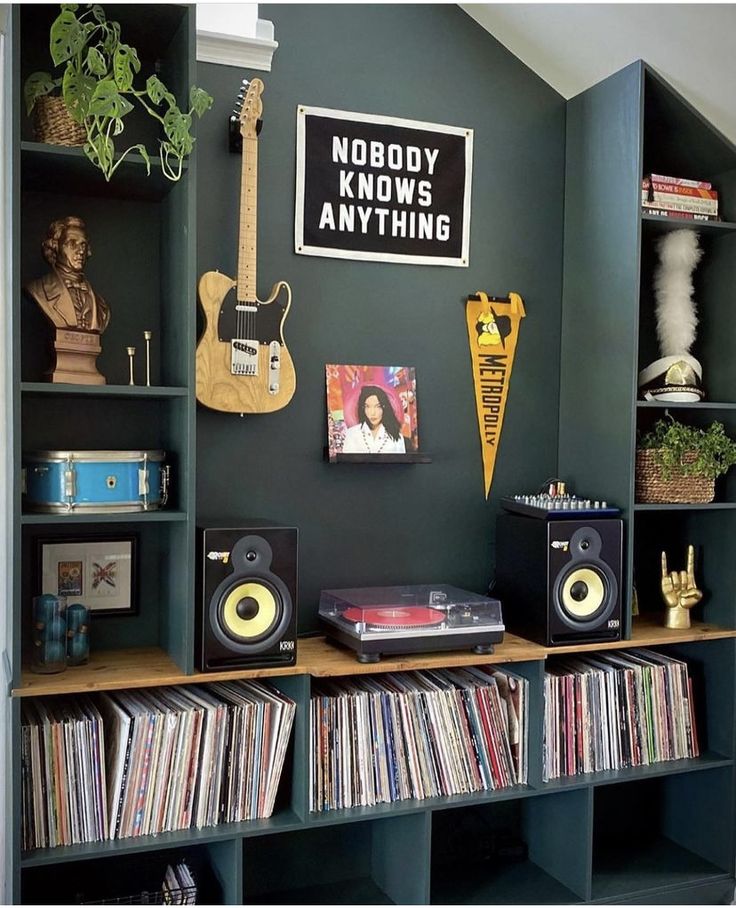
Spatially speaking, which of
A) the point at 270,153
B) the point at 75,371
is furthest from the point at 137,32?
the point at 75,371

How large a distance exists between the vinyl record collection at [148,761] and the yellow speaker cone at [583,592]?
822 millimetres

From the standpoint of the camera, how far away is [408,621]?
2.36 meters

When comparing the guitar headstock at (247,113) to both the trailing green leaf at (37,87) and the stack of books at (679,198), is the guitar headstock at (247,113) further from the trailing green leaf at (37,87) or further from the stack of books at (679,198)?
the stack of books at (679,198)

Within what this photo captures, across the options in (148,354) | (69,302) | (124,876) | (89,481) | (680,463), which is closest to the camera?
(89,481)

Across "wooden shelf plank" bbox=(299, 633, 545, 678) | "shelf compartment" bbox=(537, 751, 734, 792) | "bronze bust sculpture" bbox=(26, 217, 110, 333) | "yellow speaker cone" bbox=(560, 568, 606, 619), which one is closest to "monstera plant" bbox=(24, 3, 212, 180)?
"bronze bust sculpture" bbox=(26, 217, 110, 333)

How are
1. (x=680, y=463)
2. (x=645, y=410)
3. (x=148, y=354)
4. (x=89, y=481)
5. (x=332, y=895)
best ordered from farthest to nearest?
→ (x=645, y=410) < (x=680, y=463) < (x=332, y=895) < (x=148, y=354) < (x=89, y=481)

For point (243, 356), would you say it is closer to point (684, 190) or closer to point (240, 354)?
point (240, 354)

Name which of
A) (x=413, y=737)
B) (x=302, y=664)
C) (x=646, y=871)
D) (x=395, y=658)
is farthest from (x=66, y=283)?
(x=646, y=871)

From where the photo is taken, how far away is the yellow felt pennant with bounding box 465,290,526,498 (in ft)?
9.29

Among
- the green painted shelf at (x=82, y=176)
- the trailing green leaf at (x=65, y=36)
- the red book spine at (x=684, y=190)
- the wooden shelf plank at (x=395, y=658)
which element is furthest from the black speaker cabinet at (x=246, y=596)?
the red book spine at (x=684, y=190)

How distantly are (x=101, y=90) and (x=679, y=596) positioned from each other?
2.10 meters

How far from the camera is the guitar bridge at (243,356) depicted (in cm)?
241

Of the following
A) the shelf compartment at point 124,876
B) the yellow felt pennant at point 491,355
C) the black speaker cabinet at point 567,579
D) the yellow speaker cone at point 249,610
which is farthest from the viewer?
the yellow felt pennant at point 491,355

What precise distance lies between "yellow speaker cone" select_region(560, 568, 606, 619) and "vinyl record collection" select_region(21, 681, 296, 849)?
0.82 meters
